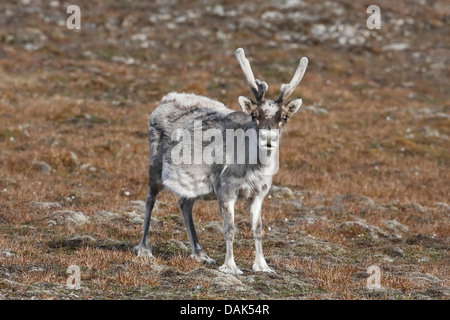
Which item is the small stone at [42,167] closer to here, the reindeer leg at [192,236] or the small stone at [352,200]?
the small stone at [352,200]

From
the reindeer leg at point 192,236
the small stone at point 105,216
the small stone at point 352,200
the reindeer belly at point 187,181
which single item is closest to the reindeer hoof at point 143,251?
the reindeer leg at point 192,236

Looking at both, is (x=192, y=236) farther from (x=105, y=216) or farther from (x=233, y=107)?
(x=233, y=107)

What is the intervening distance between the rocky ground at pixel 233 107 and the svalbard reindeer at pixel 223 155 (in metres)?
0.93

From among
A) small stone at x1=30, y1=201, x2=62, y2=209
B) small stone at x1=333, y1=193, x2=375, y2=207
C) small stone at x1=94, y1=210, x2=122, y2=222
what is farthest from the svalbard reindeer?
small stone at x1=333, y1=193, x2=375, y2=207

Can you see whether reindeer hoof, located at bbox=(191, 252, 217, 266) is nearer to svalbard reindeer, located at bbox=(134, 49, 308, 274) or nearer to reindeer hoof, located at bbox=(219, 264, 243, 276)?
svalbard reindeer, located at bbox=(134, 49, 308, 274)

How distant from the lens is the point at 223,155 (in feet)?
38.0

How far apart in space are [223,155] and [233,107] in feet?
69.5

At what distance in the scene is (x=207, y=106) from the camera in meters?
13.0

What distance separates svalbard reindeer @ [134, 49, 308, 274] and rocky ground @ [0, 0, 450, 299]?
0.93 m

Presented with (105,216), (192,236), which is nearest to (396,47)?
(105,216)

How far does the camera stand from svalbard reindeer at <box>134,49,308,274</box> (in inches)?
424

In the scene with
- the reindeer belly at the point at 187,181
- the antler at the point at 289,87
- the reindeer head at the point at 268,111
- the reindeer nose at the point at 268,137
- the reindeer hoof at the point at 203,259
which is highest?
the antler at the point at 289,87

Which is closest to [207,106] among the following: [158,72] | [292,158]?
[292,158]

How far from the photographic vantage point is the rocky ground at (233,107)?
11164 millimetres
